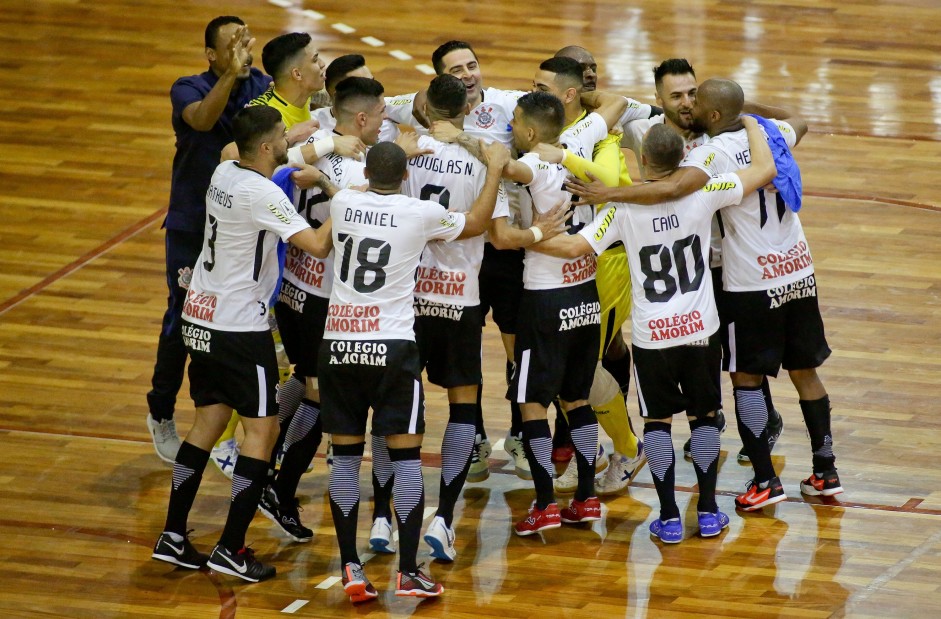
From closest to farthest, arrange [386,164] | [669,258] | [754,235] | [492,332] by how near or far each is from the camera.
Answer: [386,164] → [669,258] → [754,235] → [492,332]

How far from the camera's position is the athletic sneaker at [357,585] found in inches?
235

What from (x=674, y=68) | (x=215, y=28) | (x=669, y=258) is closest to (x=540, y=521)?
(x=669, y=258)

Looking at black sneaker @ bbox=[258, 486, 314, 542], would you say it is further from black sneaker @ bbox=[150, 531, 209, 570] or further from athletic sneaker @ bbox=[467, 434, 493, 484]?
athletic sneaker @ bbox=[467, 434, 493, 484]

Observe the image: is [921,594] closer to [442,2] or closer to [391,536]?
[391,536]

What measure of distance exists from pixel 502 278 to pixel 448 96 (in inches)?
39.1

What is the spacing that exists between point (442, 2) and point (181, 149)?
8386 millimetres

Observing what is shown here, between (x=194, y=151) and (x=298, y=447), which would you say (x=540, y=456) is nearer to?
(x=298, y=447)

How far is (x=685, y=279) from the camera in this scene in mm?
6320

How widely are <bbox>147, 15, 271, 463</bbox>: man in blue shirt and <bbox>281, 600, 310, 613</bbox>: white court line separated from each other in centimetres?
167

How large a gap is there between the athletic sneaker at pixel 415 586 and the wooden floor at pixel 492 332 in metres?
0.07

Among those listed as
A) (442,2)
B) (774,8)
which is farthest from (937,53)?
(442,2)

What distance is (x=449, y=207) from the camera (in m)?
6.42

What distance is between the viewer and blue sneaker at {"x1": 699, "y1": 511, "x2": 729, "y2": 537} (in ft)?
21.2

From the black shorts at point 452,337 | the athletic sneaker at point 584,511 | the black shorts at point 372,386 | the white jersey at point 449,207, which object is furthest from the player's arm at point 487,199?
the athletic sneaker at point 584,511
